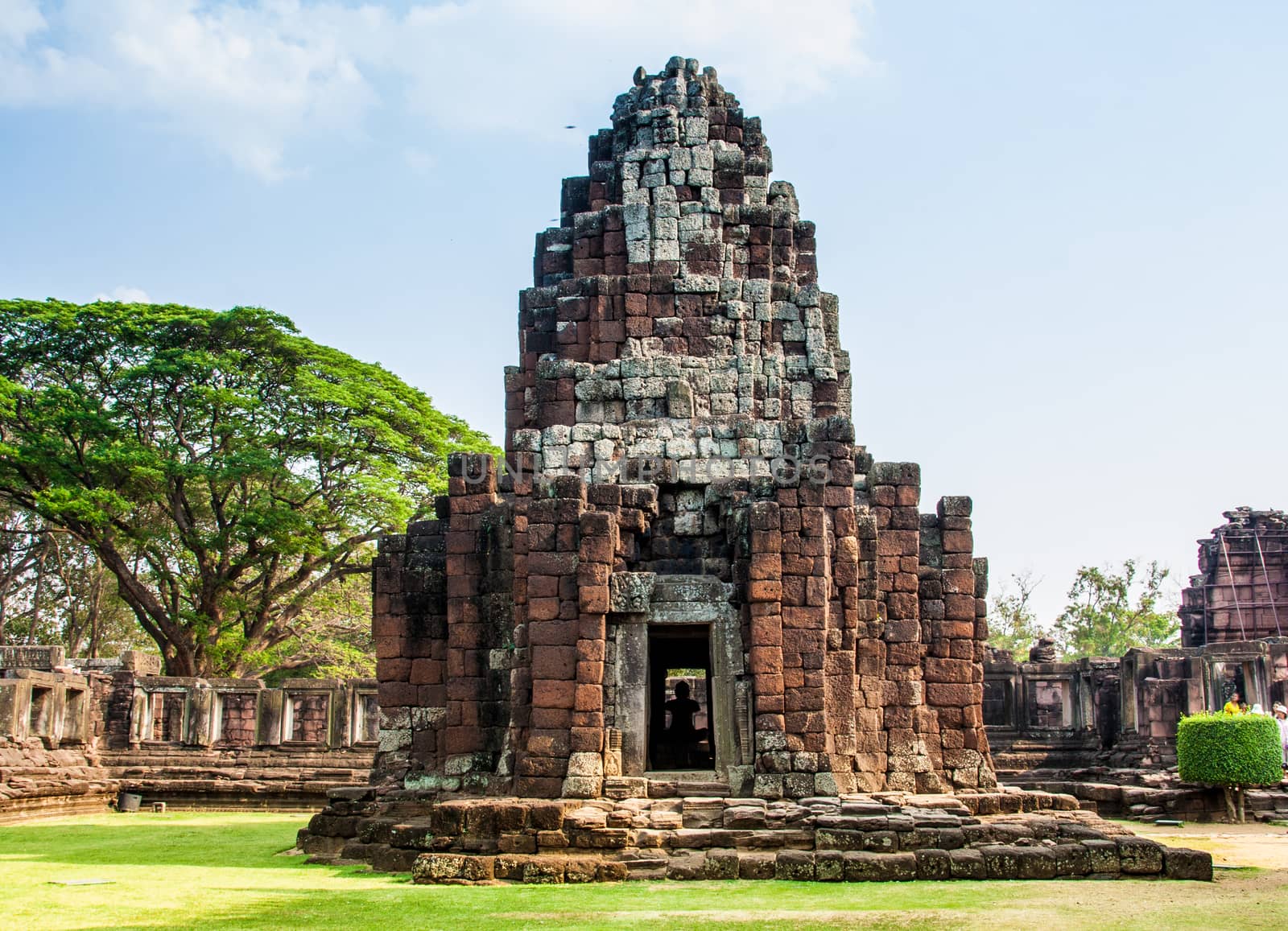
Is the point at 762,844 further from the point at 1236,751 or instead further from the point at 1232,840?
the point at 1236,751

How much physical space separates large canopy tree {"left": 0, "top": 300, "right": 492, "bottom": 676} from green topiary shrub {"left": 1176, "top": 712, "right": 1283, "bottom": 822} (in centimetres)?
1661

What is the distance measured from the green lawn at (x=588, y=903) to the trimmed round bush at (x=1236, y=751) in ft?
20.6

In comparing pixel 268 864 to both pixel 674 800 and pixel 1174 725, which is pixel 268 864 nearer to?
pixel 674 800

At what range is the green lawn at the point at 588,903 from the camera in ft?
27.0

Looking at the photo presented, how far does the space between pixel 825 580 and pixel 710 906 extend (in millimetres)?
4094

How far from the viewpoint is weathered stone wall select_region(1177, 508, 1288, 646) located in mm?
28578

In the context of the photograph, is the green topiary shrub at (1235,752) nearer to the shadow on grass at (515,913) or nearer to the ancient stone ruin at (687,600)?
the ancient stone ruin at (687,600)

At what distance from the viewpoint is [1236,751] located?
16.7m

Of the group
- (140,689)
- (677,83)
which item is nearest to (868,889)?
(677,83)

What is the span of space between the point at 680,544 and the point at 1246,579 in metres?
20.3

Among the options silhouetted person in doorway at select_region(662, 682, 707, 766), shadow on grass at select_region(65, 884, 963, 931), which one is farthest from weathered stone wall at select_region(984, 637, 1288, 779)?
shadow on grass at select_region(65, 884, 963, 931)

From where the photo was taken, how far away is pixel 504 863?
10.2 metres

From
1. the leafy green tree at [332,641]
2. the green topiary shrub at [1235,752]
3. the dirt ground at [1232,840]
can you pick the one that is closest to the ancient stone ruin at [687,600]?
the dirt ground at [1232,840]

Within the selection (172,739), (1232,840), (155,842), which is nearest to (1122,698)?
(1232,840)
